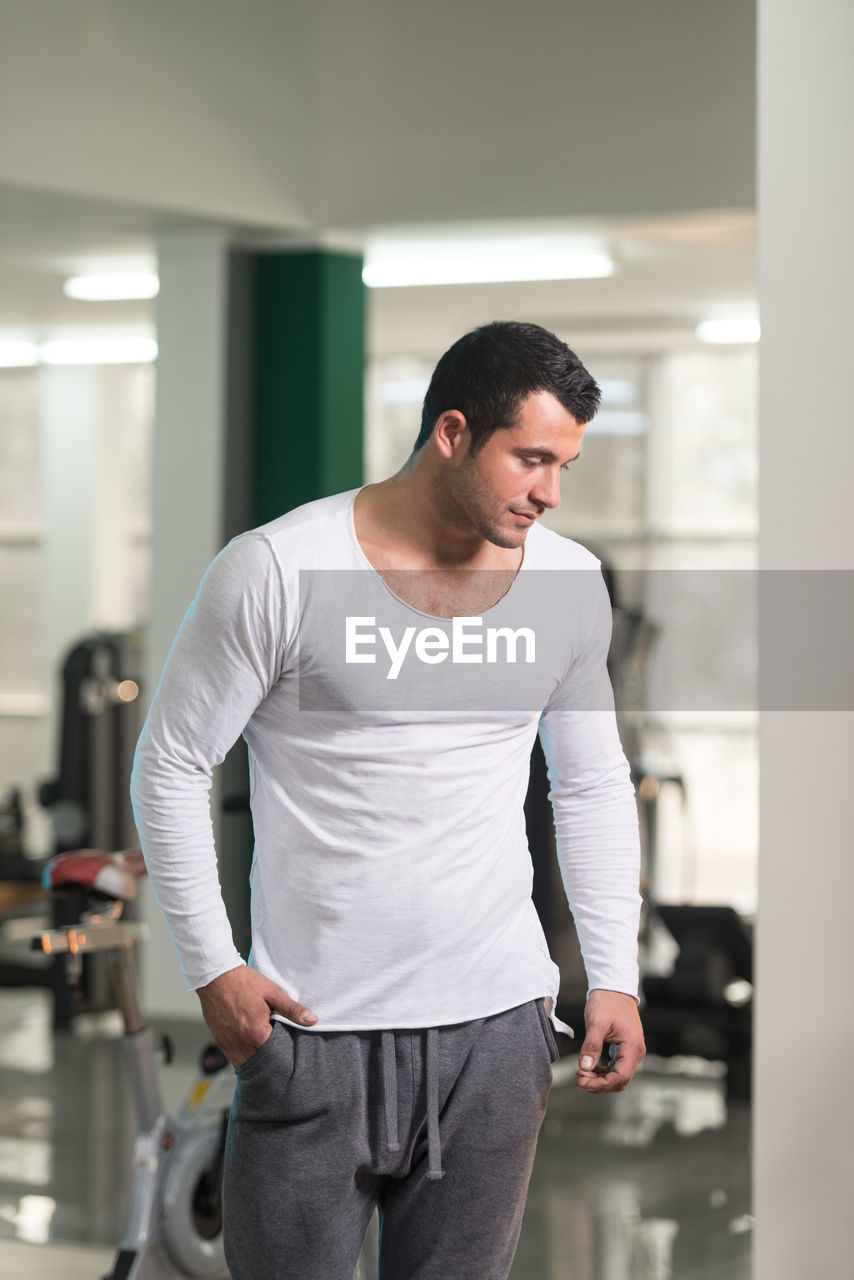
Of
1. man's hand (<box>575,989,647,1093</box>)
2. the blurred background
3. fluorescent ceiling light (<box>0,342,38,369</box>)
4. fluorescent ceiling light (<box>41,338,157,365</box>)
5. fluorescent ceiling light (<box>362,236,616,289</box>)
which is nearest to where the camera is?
man's hand (<box>575,989,647,1093</box>)

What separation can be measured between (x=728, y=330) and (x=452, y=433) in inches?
227

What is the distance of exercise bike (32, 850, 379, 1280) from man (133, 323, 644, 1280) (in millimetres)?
1006

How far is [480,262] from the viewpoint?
5094 mm

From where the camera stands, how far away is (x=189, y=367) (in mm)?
4918

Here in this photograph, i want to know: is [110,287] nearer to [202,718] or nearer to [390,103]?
[390,103]

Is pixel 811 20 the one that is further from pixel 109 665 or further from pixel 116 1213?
pixel 109 665

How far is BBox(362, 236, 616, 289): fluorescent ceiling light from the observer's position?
16.0 ft

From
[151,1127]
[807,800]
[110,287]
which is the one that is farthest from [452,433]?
[110,287]

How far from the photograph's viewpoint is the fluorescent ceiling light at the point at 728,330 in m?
6.74

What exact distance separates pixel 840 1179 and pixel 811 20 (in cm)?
193

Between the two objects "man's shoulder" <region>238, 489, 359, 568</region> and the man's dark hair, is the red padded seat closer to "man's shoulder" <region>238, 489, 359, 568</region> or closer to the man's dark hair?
"man's shoulder" <region>238, 489, 359, 568</region>

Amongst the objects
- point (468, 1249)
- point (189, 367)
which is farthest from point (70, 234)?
point (468, 1249)

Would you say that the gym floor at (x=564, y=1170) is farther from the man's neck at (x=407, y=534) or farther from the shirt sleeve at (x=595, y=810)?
the man's neck at (x=407, y=534)

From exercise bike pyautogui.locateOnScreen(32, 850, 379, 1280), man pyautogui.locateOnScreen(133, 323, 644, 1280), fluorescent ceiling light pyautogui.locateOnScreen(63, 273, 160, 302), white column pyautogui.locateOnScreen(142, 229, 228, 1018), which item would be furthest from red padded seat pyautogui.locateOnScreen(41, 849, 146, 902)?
fluorescent ceiling light pyautogui.locateOnScreen(63, 273, 160, 302)
